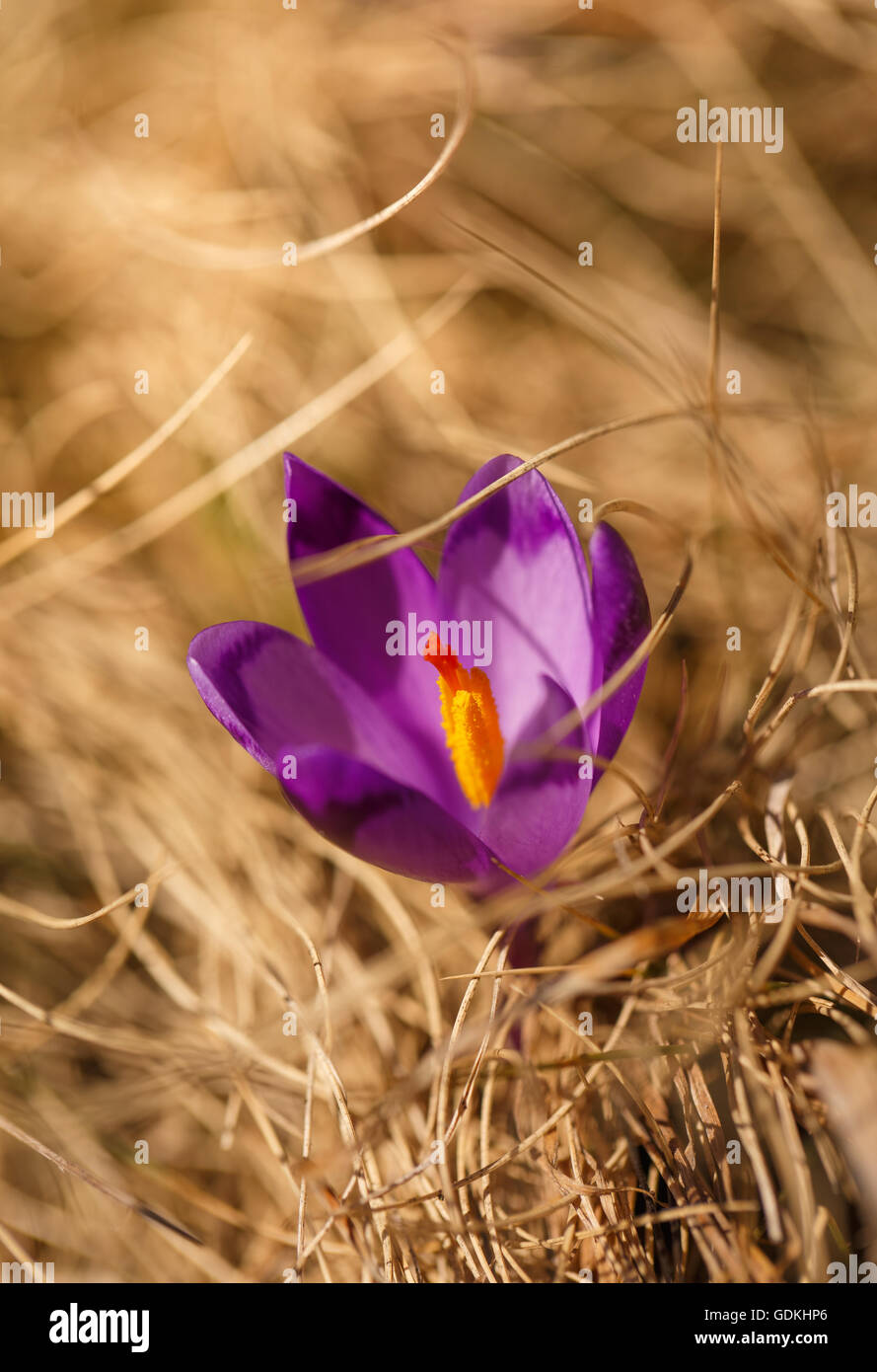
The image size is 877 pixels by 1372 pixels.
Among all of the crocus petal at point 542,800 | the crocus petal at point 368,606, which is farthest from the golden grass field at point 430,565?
the crocus petal at point 368,606

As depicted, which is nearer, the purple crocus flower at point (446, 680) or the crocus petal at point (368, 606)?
the purple crocus flower at point (446, 680)

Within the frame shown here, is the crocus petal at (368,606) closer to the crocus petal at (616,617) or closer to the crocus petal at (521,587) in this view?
the crocus petal at (521,587)

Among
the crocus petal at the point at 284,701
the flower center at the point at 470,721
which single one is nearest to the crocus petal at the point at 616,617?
the flower center at the point at 470,721

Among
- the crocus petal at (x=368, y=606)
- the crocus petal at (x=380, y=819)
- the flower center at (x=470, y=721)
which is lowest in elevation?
the crocus petal at (x=380, y=819)

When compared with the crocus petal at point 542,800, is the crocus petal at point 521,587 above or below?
above

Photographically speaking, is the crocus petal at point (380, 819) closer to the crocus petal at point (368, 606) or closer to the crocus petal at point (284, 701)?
the crocus petal at point (284, 701)

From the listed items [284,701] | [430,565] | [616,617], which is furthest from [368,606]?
[430,565]
